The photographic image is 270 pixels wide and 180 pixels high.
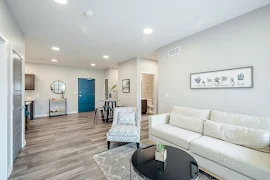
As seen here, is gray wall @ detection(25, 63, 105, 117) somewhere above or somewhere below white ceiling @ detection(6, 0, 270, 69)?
below

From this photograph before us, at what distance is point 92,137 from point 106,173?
166 cm

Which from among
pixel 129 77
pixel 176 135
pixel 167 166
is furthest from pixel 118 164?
pixel 129 77

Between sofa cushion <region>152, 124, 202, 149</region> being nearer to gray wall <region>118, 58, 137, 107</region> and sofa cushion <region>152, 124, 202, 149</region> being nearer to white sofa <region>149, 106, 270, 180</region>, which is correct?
white sofa <region>149, 106, 270, 180</region>

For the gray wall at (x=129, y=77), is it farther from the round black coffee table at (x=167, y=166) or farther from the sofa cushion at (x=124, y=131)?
the round black coffee table at (x=167, y=166)

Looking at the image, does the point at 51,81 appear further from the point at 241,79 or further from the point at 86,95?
the point at 241,79

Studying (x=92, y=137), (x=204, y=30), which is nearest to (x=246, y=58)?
(x=204, y=30)

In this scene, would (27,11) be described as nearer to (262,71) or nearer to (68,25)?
(68,25)

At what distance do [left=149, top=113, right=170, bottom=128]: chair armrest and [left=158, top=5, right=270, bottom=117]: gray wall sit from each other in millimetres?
661

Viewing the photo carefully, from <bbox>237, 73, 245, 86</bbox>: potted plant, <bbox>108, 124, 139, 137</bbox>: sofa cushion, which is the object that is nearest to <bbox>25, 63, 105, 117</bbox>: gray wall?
<bbox>108, 124, 139, 137</bbox>: sofa cushion

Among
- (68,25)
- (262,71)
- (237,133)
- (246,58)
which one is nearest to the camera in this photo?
(237,133)

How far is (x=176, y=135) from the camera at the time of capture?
2424 mm

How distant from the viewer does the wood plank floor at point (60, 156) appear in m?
1.98

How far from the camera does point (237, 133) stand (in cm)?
198

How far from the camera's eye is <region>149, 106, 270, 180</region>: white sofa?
1562 mm
